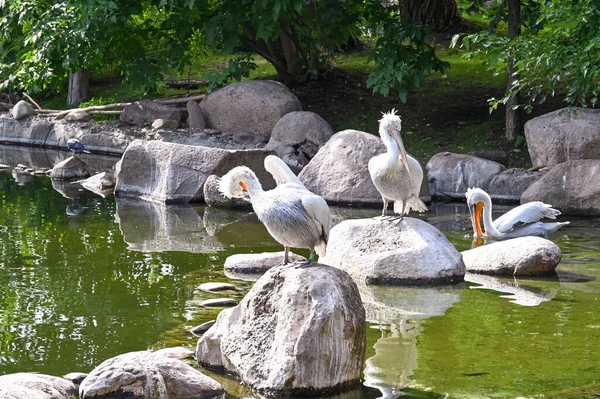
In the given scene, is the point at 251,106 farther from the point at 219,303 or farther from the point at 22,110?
the point at 219,303

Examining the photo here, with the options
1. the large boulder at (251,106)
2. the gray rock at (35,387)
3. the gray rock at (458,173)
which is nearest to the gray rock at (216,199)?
the gray rock at (458,173)

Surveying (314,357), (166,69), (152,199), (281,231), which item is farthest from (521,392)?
(166,69)

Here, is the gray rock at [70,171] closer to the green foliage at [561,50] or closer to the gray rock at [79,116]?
the gray rock at [79,116]

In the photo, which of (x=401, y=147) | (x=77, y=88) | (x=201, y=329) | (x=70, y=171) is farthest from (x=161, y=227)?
(x=77, y=88)

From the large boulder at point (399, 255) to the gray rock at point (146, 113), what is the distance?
10.3 m

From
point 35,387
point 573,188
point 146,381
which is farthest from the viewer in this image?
point 573,188

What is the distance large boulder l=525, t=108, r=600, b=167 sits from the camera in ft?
45.6

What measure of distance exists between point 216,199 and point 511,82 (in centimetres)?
552


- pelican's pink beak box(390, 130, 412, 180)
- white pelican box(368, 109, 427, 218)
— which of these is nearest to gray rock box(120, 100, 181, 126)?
white pelican box(368, 109, 427, 218)

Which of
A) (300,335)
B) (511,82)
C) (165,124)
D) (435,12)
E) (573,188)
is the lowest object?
(300,335)

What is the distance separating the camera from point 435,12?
843 inches

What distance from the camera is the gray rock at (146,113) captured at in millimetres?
19266

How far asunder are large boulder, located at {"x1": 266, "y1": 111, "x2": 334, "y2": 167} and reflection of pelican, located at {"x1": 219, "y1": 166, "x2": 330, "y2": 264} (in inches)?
354

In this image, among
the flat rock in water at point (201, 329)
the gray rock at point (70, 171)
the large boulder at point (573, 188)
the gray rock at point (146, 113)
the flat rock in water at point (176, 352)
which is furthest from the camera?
the gray rock at point (146, 113)
